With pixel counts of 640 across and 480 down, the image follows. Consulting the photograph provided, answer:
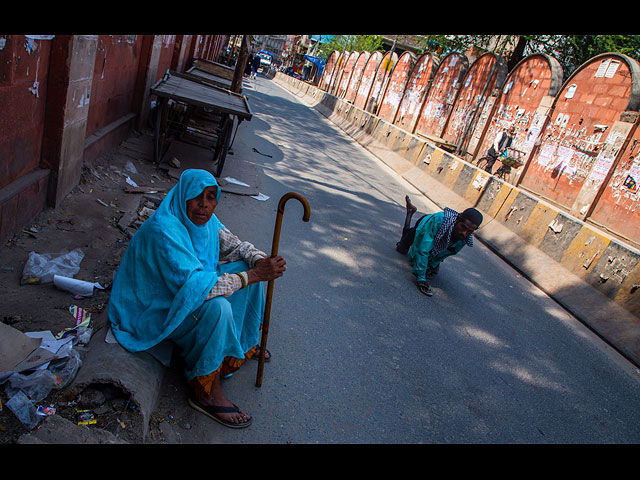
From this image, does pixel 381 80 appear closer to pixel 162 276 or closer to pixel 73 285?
pixel 73 285

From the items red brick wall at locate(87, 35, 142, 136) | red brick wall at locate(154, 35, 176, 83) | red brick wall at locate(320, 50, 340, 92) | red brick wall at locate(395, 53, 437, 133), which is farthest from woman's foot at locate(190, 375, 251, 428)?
red brick wall at locate(320, 50, 340, 92)

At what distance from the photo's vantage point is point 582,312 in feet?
18.3

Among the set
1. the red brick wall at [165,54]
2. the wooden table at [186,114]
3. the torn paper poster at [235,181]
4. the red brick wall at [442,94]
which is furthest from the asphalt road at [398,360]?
the red brick wall at [442,94]

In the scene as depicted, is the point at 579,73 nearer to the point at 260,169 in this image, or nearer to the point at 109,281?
the point at 260,169

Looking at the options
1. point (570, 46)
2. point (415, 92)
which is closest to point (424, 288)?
point (415, 92)

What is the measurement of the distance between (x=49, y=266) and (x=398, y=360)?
9.80 ft

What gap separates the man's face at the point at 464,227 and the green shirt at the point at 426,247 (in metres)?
0.19

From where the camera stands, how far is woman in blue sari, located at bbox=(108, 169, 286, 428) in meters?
2.46

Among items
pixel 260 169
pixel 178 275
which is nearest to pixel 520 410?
pixel 178 275

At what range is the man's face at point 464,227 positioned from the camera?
500 centimetres

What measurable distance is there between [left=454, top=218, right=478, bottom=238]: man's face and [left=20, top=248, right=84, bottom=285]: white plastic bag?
13.3 ft

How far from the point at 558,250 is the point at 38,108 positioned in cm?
705

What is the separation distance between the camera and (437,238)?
520 centimetres

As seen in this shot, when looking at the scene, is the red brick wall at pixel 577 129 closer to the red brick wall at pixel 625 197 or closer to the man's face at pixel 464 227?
the red brick wall at pixel 625 197
